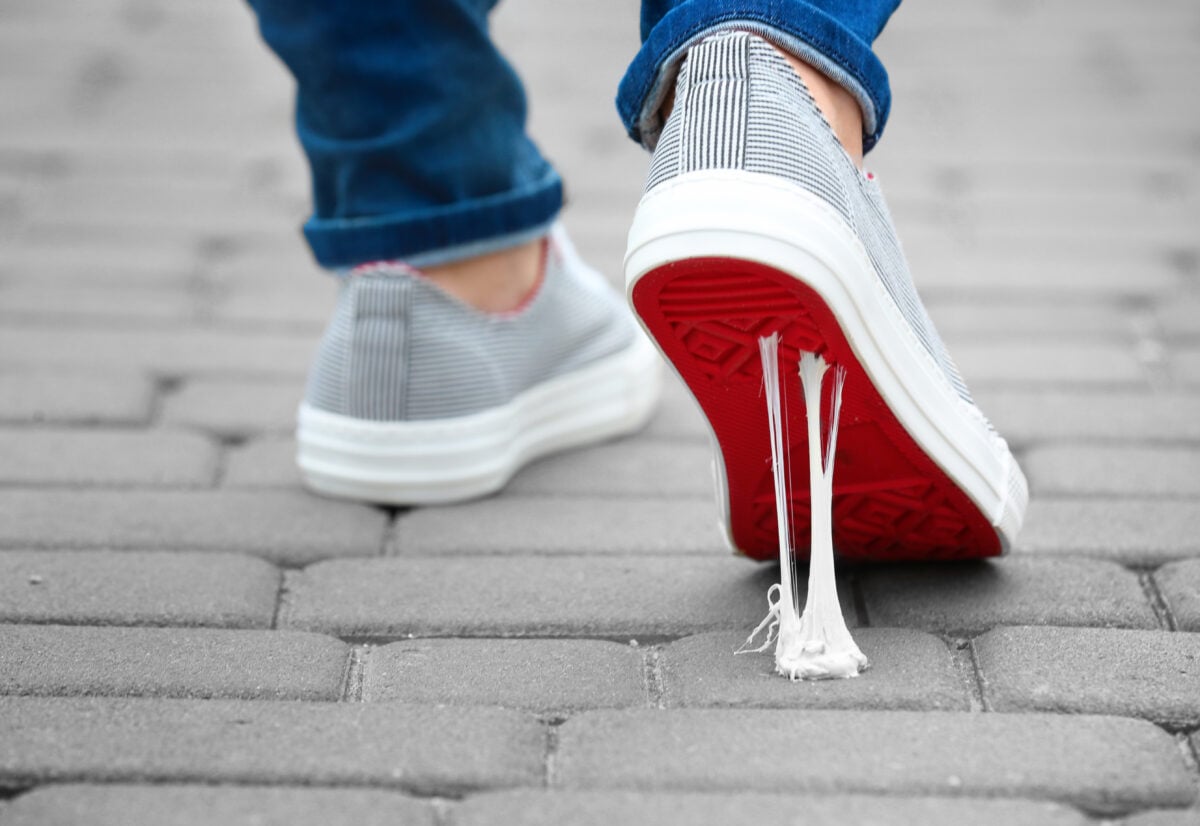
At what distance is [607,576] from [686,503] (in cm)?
25

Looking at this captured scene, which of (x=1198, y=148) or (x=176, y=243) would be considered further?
(x=1198, y=148)

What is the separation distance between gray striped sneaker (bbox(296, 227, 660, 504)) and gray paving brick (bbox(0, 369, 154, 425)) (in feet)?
1.17

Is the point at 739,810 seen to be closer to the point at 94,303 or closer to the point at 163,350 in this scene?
the point at 163,350

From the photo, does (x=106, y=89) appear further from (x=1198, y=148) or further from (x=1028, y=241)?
(x=1198, y=148)

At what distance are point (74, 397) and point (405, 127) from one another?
675 millimetres

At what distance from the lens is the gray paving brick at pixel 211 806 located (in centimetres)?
107

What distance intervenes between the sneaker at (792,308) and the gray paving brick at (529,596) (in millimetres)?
98

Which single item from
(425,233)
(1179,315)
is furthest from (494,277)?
(1179,315)

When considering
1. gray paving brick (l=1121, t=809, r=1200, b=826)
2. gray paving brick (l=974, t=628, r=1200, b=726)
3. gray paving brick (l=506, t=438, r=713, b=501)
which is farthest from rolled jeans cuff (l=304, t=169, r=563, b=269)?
gray paving brick (l=1121, t=809, r=1200, b=826)

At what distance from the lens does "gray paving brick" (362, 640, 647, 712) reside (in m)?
1.28

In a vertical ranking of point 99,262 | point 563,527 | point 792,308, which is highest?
point 792,308

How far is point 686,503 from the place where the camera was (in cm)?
175

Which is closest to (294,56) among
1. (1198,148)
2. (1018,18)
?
(1198,148)

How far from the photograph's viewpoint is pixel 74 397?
2.03m
